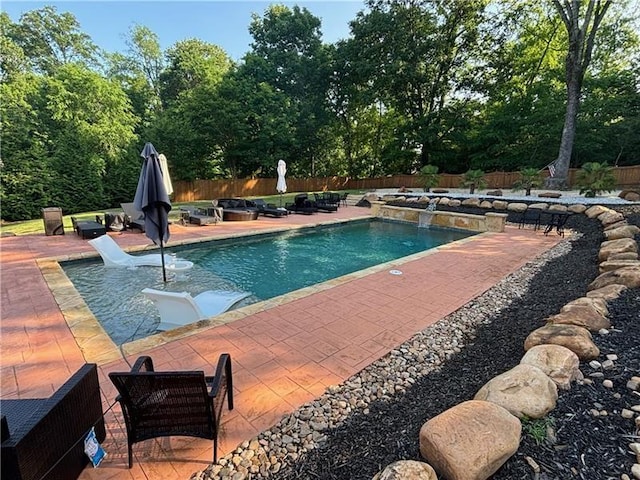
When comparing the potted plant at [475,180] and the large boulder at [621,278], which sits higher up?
the potted plant at [475,180]

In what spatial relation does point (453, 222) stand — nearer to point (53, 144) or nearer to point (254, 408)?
point (254, 408)

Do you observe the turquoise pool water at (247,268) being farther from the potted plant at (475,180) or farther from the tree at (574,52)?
the tree at (574,52)

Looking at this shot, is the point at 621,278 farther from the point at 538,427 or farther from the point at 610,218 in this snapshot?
the point at 610,218

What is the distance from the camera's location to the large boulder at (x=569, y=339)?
269 centimetres

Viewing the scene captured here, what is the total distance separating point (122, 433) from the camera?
228 centimetres

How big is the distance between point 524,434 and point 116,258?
7.50 m

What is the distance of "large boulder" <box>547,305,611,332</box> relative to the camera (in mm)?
3152

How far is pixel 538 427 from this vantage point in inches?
78.6

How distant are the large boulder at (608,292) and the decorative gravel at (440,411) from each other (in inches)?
3.0

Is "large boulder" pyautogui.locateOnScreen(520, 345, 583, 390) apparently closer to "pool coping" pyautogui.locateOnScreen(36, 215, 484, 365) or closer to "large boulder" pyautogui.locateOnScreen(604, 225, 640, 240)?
"pool coping" pyautogui.locateOnScreen(36, 215, 484, 365)

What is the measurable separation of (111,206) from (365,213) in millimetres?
13443

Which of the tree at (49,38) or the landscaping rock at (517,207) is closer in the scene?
the landscaping rock at (517,207)

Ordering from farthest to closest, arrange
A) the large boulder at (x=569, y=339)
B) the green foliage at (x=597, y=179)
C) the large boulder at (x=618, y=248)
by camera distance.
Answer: the green foliage at (x=597, y=179) < the large boulder at (x=618, y=248) < the large boulder at (x=569, y=339)

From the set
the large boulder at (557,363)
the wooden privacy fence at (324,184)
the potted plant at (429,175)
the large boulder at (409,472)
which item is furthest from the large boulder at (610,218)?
the wooden privacy fence at (324,184)
